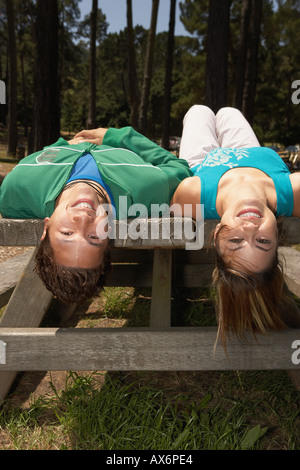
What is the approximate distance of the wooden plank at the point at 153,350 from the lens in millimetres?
2176

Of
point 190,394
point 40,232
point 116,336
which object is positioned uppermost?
point 40,232

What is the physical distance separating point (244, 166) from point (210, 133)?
50.0 inches

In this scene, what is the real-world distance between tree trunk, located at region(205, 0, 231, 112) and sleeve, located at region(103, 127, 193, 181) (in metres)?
3.64

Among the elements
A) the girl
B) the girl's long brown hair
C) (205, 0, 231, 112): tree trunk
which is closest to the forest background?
(205, 0, 231, 112): tree trunk

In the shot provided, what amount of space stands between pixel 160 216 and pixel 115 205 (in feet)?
0.87

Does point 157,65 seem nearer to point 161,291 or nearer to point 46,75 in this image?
point 46,75

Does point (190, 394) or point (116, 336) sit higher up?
point (116, 336)

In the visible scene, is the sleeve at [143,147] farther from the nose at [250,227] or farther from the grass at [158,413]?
the grass at [158,413]

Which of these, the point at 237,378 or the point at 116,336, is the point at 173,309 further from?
the point at 116,336

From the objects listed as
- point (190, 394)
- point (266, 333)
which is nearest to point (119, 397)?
point (190, 394)

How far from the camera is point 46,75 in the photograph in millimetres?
6605

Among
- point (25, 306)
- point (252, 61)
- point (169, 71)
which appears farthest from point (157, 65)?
point (25, 306)

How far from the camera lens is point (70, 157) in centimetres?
275

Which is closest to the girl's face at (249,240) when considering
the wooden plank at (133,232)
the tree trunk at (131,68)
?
the wooden plank at (133,232)
